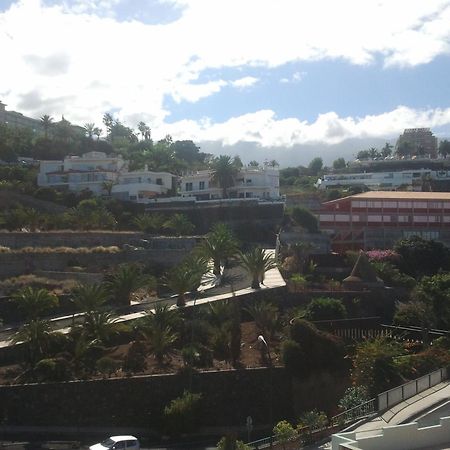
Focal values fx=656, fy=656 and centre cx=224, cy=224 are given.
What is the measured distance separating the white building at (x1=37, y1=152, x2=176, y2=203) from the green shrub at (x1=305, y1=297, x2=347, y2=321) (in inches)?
1202

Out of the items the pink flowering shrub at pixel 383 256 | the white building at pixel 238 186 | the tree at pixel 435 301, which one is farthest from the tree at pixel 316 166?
the tree at pixel 435 301

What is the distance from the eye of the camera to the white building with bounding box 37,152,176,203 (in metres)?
60.3

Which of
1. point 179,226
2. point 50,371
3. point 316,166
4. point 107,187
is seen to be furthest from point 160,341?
point 316,166

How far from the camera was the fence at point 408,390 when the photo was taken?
56.3 ft

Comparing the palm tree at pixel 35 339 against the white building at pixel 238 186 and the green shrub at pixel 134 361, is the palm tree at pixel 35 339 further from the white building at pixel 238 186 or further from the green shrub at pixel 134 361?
the white building at pixel 238 186

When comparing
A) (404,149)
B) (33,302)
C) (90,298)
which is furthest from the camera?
(404,149)

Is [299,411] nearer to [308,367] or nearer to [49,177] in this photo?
[308,367]

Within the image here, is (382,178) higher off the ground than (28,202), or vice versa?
(382,178)

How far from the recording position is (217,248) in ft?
127

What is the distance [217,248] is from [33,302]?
13.3 m

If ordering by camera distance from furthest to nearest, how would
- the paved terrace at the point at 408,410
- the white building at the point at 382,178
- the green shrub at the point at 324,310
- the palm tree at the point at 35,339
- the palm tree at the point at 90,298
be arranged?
1. the white building at the point at 382,178
2. the green shrub at the point at 324,310
3. the palm tree at the point at 90,298
4. the palm tree at the point at 35,339
5. the paved terrace at the point at 408,410

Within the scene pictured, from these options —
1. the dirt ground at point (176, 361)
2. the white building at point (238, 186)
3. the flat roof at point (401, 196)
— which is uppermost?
the white building at point (238, 186)

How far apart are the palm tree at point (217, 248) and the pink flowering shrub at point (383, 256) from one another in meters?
8.25

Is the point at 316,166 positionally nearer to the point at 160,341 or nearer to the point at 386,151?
the point at 386,151
